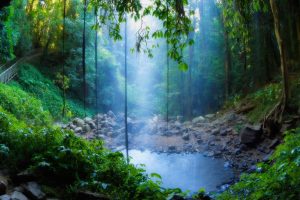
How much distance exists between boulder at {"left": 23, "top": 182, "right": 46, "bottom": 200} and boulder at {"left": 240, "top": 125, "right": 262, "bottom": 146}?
30.2 ft

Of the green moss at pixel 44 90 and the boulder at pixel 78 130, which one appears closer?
the boulder at pixel 78 130

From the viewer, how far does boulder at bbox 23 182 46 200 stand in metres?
3.56

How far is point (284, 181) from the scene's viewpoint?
133 inches

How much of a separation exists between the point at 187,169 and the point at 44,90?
39.6 ft

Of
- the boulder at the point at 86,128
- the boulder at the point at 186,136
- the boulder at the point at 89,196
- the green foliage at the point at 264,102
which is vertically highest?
the green foliage at the point at 264,102

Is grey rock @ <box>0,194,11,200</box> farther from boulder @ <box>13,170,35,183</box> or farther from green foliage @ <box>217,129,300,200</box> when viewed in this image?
green foliage @ <box>217,129,300,200</box>

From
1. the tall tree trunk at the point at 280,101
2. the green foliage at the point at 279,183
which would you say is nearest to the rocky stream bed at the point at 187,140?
the tall tree trunk at the point at 280,101

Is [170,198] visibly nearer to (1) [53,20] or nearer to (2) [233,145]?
(2) [233,145]

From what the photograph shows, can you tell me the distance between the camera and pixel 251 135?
37.4 ft

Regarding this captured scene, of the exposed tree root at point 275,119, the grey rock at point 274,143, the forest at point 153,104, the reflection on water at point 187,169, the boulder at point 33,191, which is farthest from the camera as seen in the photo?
the grey rock at point 274,143

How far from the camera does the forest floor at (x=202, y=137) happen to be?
10848 millimetres

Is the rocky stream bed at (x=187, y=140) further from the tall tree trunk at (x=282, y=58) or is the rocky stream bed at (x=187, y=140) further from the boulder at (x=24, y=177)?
the tall tree trunk at (x=282, y=58)

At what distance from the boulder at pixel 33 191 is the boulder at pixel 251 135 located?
9.19 meters

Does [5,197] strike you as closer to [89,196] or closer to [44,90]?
[89,196]
